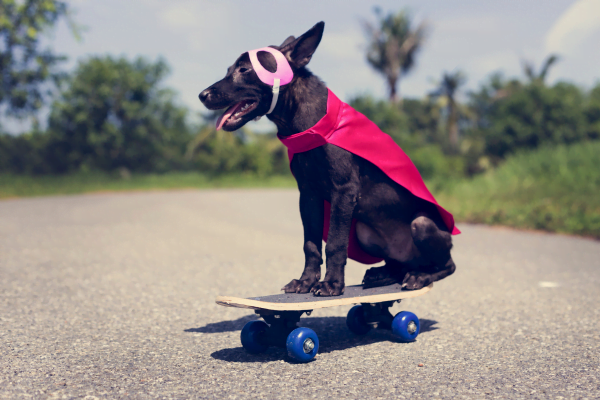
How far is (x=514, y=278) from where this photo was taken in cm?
629

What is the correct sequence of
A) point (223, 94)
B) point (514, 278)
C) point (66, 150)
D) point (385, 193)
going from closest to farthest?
point (223, 94) → point (385, 193) → point (514, 278) → point (66, 150)

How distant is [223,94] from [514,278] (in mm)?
4565

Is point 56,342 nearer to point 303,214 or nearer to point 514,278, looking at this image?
point 303,214

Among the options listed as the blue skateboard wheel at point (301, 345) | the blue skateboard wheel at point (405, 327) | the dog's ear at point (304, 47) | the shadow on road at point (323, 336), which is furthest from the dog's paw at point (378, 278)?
the dog's ear at point (304, 47)

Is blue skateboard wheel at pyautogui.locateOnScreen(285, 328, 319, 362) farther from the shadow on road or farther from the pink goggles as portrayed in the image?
the pink goggles

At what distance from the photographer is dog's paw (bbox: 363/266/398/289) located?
12.6 feet

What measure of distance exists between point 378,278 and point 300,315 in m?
0.87

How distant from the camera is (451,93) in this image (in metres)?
41.5

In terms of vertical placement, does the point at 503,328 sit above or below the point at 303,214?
below

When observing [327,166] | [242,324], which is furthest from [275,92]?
[242,324]

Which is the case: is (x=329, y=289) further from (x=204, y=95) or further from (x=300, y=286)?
(x=204, y=95)

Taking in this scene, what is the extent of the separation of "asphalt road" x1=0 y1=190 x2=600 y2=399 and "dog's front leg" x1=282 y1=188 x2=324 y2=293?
481mm

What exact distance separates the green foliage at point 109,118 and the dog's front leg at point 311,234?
28774 mm

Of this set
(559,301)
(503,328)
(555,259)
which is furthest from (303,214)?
(555,259)
